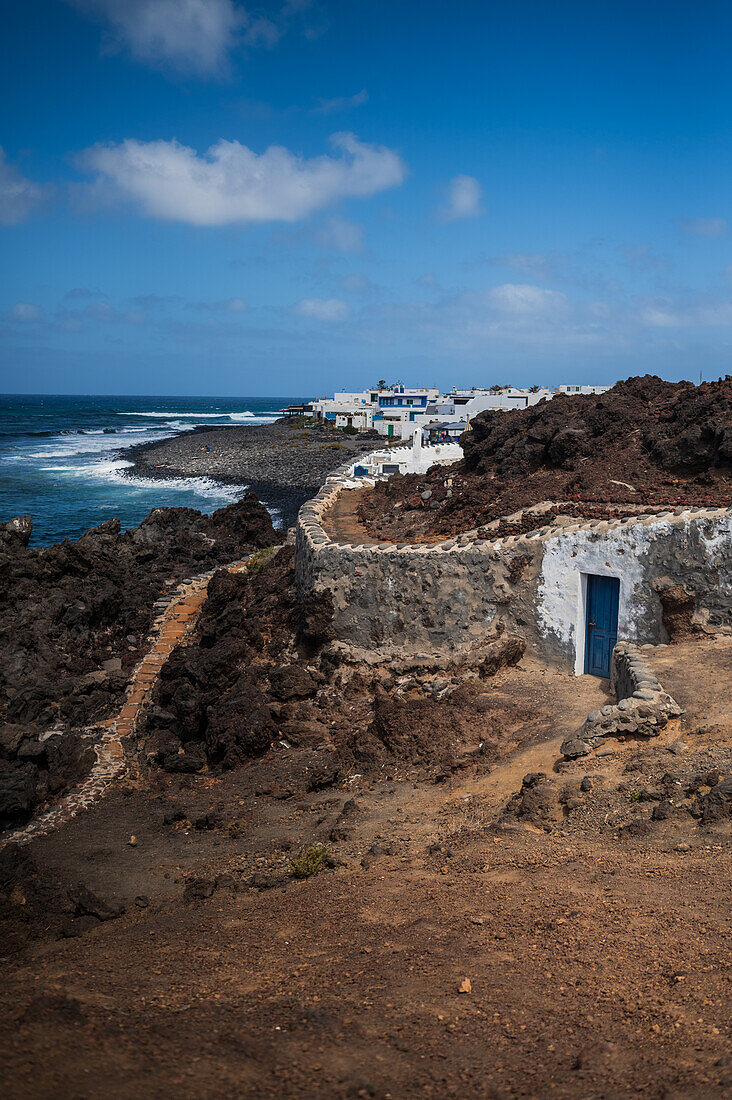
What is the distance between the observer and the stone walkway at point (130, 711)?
13.3 m

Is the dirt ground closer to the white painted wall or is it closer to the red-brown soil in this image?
the white painted wall

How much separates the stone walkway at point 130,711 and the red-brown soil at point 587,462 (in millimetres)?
6138

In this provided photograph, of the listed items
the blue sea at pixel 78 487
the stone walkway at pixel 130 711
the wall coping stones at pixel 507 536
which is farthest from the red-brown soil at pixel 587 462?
the blue sea at pixel 78 487

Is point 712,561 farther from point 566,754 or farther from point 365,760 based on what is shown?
point 365,760

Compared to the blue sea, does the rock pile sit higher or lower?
lower

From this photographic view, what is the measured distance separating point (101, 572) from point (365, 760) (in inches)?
687

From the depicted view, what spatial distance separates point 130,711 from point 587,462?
12.1 meters

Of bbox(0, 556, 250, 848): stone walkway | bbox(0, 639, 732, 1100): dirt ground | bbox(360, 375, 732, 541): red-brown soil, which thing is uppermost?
bbox(360, 375, 732, 541): red-brown soil

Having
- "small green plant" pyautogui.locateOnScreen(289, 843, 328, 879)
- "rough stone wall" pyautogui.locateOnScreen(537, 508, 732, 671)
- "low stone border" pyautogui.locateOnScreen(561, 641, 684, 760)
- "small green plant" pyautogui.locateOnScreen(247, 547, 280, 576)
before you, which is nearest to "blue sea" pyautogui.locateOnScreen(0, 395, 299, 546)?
"small green plant" pyautogui.locateOnScreen(247, 547, 280, 576)

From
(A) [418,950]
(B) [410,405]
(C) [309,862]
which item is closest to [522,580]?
(C) [309,862]

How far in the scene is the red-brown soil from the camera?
16.1m

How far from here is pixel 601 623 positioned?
44.9 feet

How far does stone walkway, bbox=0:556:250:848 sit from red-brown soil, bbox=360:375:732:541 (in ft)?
20.1

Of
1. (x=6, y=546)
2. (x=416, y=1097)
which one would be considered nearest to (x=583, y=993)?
(x=416, y=1097)
